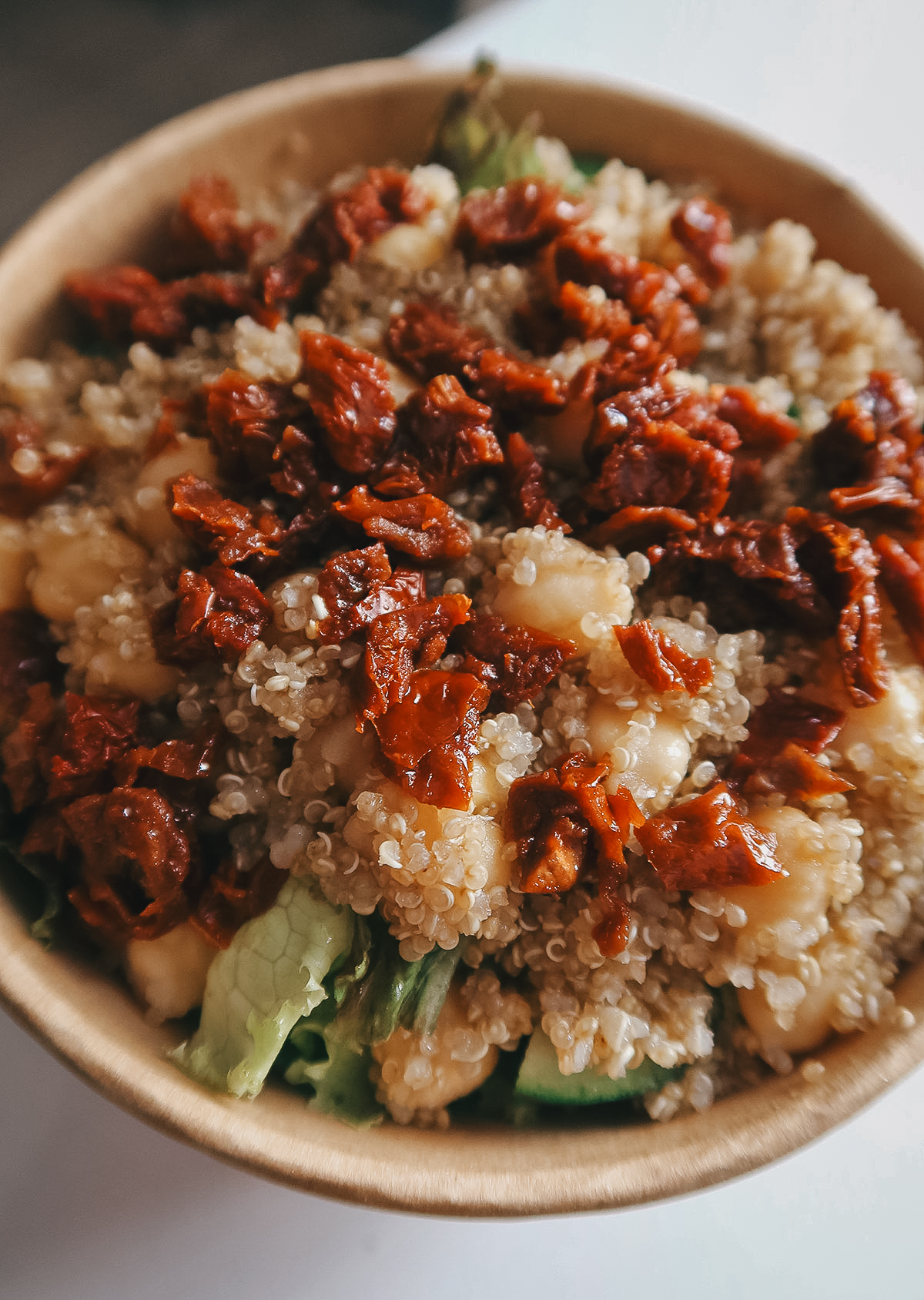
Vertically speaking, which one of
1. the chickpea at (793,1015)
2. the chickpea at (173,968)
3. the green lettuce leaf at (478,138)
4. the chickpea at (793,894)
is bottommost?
the chickpea at (173,968)

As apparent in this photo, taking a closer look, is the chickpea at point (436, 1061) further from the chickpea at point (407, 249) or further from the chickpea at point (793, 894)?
the chickpea at point (407, 249)

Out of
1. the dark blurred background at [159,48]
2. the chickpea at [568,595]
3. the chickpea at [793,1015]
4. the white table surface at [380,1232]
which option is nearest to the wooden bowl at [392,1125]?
the chickpea at [793,1015]

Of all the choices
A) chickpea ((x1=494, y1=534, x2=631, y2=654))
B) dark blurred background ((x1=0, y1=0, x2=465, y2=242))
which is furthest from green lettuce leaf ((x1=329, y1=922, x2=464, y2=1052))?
dark blurred background ((x1=0, y1=0, x2=465, y2=242))

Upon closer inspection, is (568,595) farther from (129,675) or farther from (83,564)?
(83,564)

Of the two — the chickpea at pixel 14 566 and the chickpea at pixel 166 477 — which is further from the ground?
the chickpea at pixel 166 477

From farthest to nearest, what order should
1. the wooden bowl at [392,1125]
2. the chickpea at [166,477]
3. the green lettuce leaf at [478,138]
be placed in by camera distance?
1. the green lettuce leaf at [478,138]
2. the chickpea at [166,477]
3. the wooden bowl at [392,1125]

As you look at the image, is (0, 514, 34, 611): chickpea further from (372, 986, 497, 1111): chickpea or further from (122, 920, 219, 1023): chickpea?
(372, 986, 497, 1111): chickpea

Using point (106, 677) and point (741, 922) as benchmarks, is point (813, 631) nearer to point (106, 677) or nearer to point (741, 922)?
point (741, 922)
